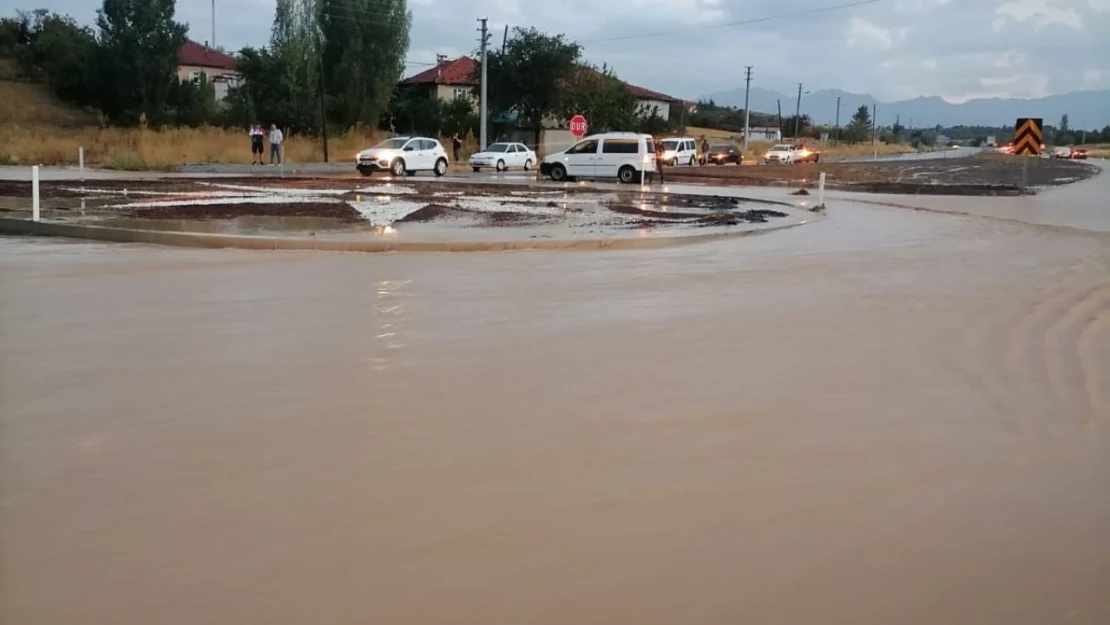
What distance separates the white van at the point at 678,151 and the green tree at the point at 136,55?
26.6 m

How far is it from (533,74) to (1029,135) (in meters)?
35.1

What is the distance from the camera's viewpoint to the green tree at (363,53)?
198ft

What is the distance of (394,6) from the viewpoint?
6122 centimetres

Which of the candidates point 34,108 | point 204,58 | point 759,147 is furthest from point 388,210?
point 759,147

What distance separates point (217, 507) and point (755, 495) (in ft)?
7.99

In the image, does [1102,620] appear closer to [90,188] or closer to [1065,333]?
[1065,333]

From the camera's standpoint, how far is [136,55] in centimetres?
5628

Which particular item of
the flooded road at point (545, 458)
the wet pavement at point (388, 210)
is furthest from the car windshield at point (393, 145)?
the flooded road at point (545, 458)

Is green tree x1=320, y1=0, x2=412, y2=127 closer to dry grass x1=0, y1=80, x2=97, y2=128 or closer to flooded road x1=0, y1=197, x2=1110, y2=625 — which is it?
dry grass x1=0, y1=80, x2=97, y2=128

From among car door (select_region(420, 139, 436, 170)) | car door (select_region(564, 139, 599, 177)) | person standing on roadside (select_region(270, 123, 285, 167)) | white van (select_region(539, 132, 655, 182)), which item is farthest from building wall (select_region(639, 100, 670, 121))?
car door (select_region(564, 139, 599, 177))

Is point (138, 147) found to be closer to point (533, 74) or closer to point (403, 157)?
point (403, 157)

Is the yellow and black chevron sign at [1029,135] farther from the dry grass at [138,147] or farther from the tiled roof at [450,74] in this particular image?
the tiled roof at [450,74]

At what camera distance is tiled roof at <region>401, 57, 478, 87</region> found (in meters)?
74.2

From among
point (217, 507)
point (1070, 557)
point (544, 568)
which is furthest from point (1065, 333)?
point (217, 507)
